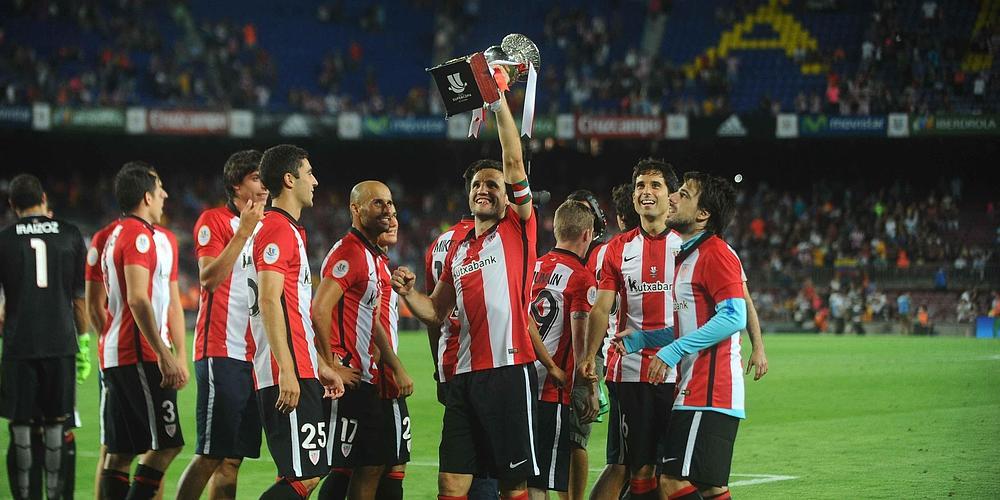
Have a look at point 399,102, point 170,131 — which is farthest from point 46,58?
point 399,102

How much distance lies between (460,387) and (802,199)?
112ft

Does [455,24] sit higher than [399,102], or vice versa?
[455,24]

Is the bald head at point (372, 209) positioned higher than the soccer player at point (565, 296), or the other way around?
the bald head at point (372, 209)

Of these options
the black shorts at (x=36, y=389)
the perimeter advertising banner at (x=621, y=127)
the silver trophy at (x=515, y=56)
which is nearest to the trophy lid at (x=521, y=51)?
the silver trophy at (x=515, y=56)

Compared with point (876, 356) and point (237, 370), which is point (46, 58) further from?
point (237, 370)

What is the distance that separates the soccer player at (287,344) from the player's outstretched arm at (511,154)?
1236 millimetres

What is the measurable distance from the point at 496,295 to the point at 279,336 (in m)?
1.20

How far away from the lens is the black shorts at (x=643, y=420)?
7020 millimetres

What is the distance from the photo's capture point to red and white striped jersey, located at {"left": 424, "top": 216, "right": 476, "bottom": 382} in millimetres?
6602

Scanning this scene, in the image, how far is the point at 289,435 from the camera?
6.14 meters

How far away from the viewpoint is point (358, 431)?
6656 millimetres

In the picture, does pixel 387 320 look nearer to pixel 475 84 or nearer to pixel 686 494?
pixel 475 84

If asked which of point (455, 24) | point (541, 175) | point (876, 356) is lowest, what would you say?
point (876, 356)

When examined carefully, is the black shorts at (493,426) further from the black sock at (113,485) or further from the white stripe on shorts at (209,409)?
the black sock at (113,485)
